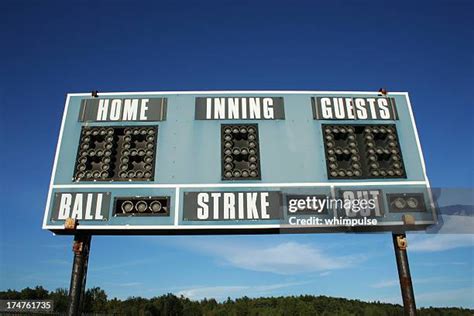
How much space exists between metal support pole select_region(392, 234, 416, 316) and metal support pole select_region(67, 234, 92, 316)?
7.31 m

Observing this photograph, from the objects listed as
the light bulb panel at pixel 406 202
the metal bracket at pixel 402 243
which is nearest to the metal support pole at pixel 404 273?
the metal bracket at pixel 402 243

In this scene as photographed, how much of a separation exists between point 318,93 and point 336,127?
1.22 metres

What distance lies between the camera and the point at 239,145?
10117mm

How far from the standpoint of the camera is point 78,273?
29.8ft

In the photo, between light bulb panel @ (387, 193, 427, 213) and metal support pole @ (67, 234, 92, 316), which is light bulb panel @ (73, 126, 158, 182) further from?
light bulb panel @ (387, 193, 427, 213)

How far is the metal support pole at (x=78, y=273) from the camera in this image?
28.5 feet

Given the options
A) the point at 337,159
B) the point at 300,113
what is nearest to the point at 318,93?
the point at 300,113

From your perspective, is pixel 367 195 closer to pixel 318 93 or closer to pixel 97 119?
pixel 318 93

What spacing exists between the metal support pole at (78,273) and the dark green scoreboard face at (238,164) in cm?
47

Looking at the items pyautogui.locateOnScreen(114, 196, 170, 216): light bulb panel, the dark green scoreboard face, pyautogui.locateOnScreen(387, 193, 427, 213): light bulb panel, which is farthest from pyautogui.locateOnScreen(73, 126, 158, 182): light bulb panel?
pyautogui.locateOnScreen(387, 193, 427, 213): light bulb panel

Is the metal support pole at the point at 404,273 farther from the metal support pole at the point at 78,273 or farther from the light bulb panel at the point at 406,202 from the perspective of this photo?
the metal support pole at the point at 78,273

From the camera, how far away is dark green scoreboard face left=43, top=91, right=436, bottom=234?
30.0ft

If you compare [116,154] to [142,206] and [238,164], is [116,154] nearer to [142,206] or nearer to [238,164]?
[142,206]

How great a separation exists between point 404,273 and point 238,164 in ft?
15.3
